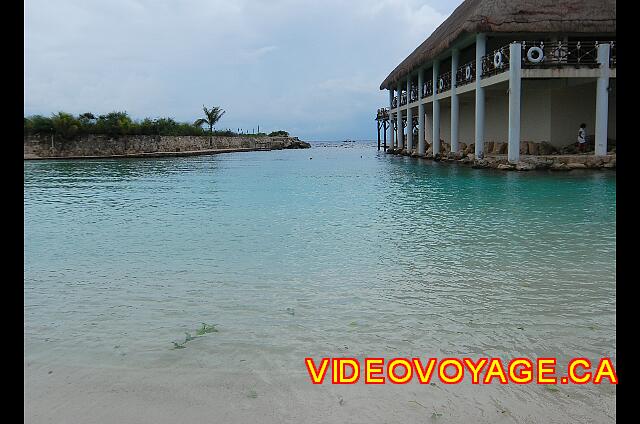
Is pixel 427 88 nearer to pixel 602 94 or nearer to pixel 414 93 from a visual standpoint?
pixel 414 93

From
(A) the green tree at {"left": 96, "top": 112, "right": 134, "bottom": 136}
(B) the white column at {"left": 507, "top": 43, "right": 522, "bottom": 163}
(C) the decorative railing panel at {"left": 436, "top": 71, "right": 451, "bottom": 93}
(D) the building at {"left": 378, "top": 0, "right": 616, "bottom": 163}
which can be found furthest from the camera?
(A) the green tree at {"left": 96, "top": 112, "right": 134, "bottom": 136}

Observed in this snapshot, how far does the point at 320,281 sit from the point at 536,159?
48.1ft

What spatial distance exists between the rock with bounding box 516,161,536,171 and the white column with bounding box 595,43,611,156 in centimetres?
219

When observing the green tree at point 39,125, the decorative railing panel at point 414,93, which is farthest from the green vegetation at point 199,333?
the green tree at point 39,125

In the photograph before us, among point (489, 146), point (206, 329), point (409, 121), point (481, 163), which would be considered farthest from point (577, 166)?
point (206, 329)

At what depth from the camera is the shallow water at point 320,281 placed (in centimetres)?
377

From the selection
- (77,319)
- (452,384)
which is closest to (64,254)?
(77,319)

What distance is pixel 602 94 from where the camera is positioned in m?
17.1

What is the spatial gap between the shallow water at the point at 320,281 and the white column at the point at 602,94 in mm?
6759

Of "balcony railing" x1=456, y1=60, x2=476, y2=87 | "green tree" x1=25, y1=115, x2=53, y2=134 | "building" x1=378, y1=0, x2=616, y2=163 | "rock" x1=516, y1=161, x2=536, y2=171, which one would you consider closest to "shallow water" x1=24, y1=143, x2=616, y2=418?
"rock" x1=516, y1=161, x2=536, y2=171

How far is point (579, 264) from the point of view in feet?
19.4

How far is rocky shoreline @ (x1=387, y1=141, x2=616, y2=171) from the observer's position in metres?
17.7

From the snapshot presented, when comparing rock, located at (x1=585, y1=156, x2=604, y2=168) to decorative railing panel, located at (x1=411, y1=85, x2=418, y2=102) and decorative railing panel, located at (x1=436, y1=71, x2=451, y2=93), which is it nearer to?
decorative railing panel, located at (x1=436, y1=71, x2=451, y2=93)

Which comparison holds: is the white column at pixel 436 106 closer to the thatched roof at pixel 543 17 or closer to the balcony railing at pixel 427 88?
the balcony railing at pixel 427 88
